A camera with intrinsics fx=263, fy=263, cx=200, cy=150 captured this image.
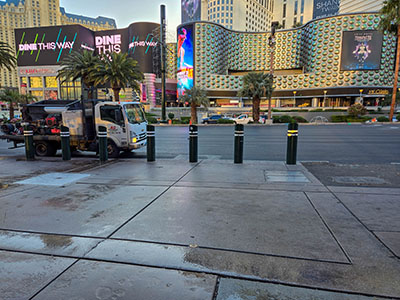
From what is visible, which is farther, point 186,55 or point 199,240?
point 186,55

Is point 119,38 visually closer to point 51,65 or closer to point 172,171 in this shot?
point 51,65

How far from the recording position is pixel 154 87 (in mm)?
86250

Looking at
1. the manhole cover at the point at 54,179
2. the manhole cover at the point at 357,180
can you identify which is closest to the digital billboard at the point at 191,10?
the manhole cover at the point at 54,179

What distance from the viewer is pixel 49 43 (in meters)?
84.6

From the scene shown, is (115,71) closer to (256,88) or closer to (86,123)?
(256,88)

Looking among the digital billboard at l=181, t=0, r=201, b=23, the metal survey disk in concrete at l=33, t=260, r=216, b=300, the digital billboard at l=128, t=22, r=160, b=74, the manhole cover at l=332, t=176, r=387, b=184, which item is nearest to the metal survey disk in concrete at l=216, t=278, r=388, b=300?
the metal survey disk in concrete at l=33, t=260, r=216, b=300

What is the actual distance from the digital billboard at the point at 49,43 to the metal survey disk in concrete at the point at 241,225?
92.2 m

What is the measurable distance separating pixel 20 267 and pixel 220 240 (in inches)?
90.4

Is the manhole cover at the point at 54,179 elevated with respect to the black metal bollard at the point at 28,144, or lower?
lower

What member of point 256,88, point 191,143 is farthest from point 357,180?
point 256,88

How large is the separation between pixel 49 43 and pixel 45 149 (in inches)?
3590

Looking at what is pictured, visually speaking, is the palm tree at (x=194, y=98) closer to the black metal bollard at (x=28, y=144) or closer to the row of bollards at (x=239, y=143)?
the black metal bollard at (x=28, y=144)

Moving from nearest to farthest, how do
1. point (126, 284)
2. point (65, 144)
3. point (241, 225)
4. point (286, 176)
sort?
point (126, 284) < point (241, 225) < point (286, 176) < point (65, 144)

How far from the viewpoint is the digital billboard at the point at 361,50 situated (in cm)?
7651
